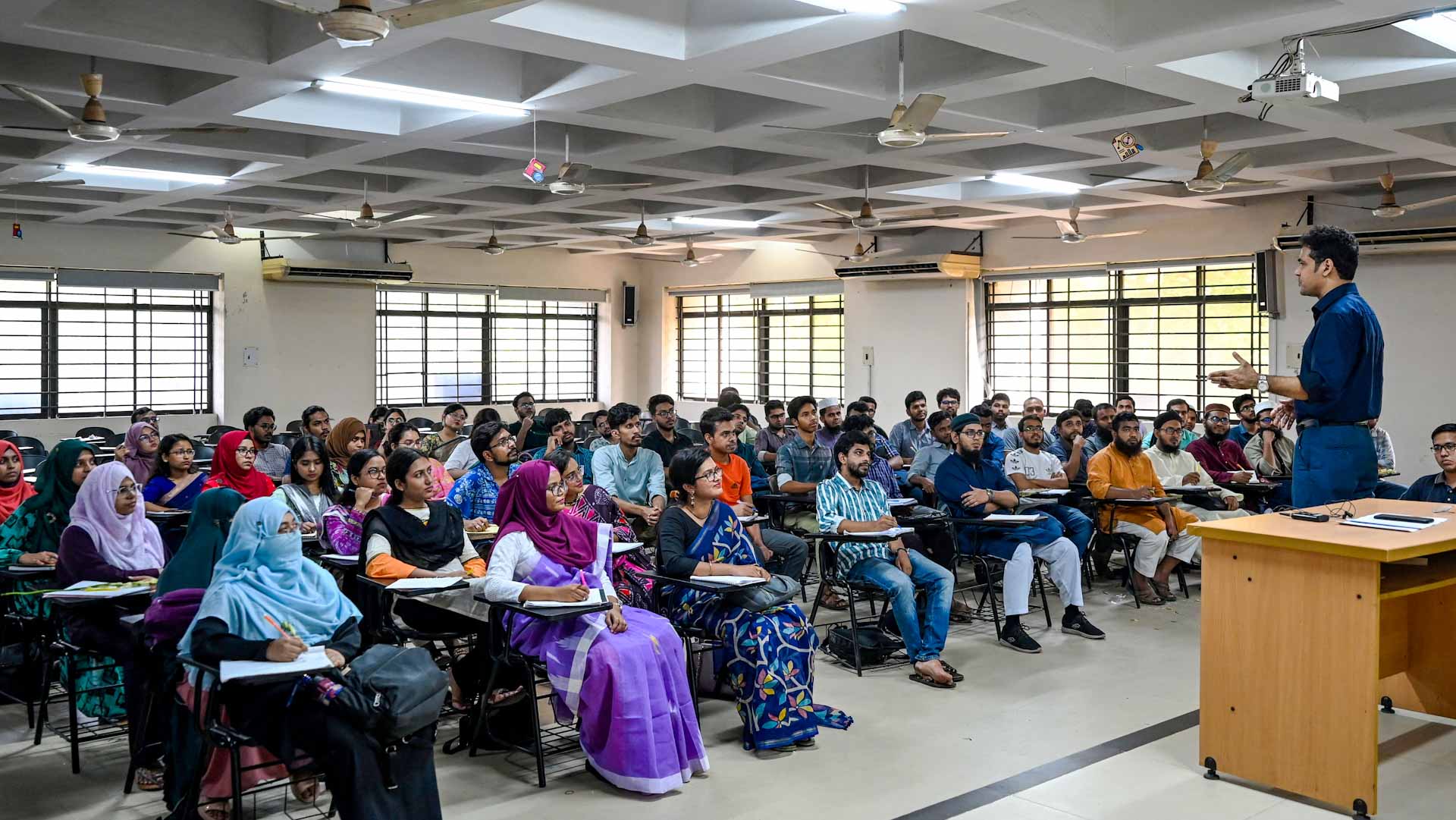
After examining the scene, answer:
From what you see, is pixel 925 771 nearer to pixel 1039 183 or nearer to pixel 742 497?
pixel 742 497

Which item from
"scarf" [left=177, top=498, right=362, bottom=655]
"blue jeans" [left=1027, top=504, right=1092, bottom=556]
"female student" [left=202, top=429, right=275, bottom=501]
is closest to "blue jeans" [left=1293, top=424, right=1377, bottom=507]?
"blue jeans" [left=1027, top=504, right=1092, bottom=556]

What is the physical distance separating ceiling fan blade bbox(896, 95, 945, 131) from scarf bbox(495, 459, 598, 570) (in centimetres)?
248

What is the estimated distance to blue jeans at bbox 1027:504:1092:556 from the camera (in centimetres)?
712

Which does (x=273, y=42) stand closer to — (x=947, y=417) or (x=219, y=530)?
(x=219, y=530)

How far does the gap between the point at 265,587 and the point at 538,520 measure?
1.06 meters

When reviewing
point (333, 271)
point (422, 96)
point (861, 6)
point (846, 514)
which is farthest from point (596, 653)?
point (333, 271)

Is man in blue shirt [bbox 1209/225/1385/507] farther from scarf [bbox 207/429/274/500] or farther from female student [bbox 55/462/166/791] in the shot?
scarf [bbox 207/429/274/500]

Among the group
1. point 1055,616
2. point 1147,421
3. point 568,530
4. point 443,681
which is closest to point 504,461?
point 568,530

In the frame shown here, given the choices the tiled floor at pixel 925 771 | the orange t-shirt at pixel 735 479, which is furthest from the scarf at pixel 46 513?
the orange t-shirt at pixel 735 479

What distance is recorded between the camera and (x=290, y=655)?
10.5 ft

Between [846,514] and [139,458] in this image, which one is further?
[139,458]

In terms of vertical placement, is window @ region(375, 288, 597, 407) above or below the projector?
below

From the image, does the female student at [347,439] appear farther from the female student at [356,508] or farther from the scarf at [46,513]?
the scarf at [46,513]

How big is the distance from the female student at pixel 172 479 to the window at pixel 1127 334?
8951 mm
